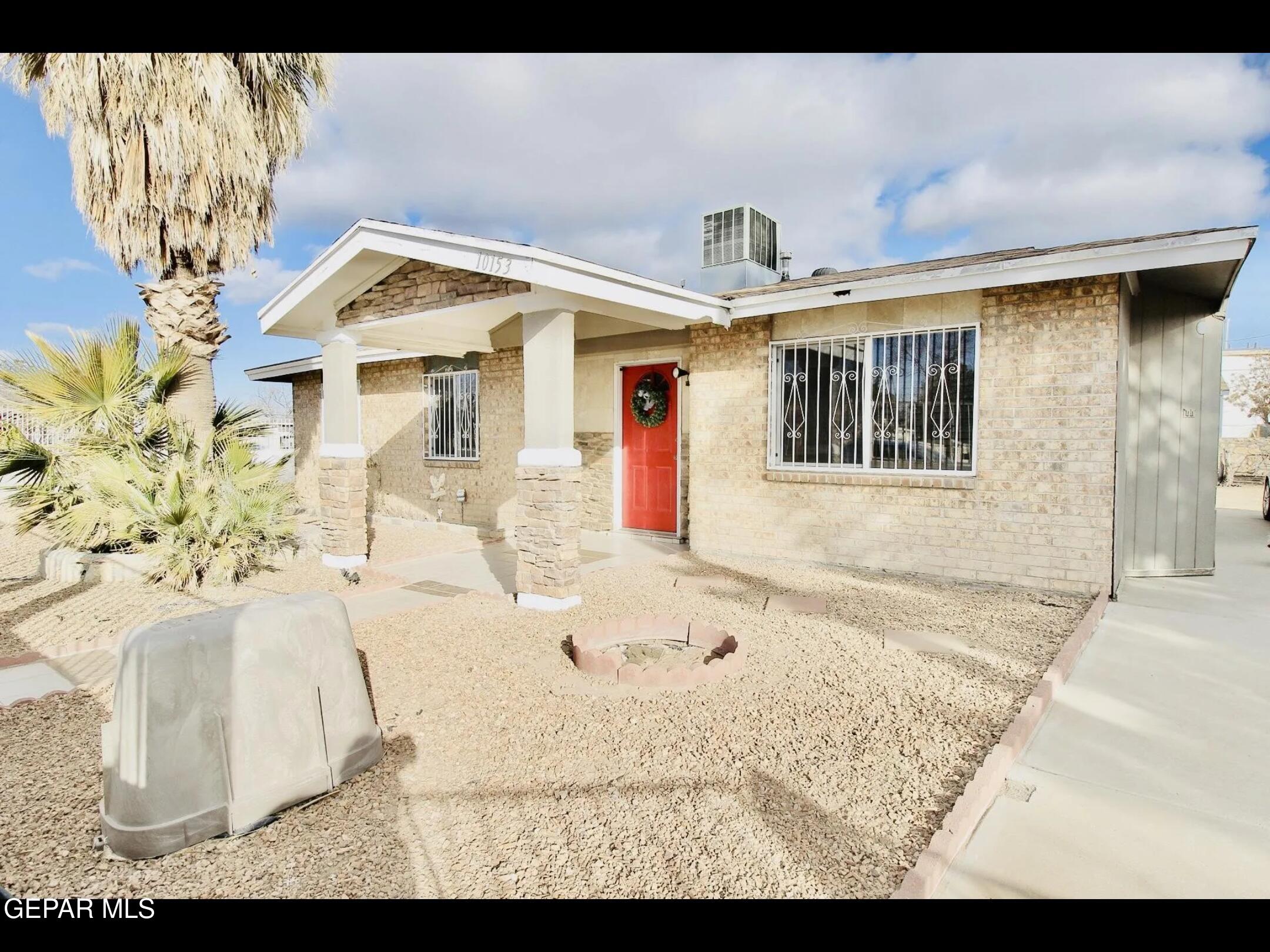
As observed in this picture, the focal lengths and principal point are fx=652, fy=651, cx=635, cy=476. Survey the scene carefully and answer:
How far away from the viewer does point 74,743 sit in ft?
10.5

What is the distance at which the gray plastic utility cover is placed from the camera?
90.7 inches

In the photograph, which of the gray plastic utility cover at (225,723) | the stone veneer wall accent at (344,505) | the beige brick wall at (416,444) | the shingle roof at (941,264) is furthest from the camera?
the beige brick wall at (416,444)

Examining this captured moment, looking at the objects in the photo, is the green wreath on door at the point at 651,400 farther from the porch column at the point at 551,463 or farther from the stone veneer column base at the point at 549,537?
the stone veneer column base at the point at 549,537

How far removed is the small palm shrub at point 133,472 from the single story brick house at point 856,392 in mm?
886

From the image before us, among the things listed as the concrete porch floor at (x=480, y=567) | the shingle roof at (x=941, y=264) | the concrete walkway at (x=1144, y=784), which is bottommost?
the concrete walkway at (x=1144, y=784)

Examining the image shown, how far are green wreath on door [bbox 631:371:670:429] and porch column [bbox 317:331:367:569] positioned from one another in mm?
3677

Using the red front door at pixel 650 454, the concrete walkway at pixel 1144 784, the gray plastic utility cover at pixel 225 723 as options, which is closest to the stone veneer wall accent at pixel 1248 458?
the red front door at pixel 650 454

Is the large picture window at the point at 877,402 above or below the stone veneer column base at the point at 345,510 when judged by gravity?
above

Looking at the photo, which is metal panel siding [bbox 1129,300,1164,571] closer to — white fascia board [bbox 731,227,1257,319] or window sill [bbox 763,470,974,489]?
white fascia board [bbox 731,227,1257,319]

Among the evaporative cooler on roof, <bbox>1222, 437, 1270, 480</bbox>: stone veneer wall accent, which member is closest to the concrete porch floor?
the evaporative cooler on roof

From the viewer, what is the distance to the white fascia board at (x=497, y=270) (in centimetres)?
510

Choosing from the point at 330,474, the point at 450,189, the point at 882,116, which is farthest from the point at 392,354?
the point at 882,116

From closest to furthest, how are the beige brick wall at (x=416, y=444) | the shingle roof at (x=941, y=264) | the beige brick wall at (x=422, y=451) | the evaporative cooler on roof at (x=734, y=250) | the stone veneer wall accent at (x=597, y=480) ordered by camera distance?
the shingle roof at (x=941, y=264)
the evaporative cooler on roof at (x=734, y=250)
the stone veneer wall accent at (x=597, y=480)
the beige brick wall at (x=422, y=451)
the beige brick wall at (x=416, y=444)
